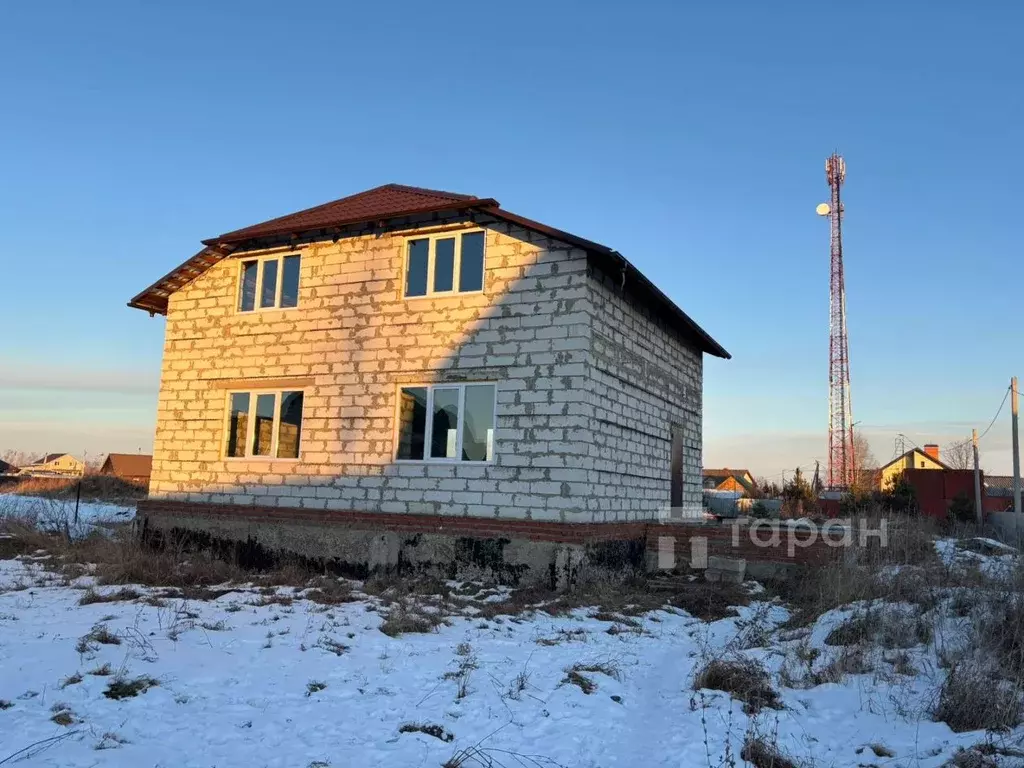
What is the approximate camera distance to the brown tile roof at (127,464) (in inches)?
2589

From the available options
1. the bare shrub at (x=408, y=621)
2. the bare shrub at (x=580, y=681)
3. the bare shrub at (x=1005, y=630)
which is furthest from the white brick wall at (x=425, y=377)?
the bare shrub at (x=1005, y=630)

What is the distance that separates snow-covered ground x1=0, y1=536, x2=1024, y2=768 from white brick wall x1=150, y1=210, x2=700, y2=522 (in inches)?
137

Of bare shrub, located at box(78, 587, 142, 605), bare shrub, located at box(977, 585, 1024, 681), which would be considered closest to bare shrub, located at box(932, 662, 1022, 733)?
bare shrub, located at box(977, 585, 1024, 681)

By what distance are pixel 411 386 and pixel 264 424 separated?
336 cm

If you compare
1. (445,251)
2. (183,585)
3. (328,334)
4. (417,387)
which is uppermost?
(445,251)

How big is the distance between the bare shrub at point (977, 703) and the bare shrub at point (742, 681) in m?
1.19

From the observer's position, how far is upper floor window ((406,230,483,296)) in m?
12.7

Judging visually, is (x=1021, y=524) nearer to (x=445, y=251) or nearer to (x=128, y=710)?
(x=445, y=251)

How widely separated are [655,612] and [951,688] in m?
4.81

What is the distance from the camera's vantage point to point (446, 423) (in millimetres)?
12578

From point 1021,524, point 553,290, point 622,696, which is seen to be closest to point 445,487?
point 553,290

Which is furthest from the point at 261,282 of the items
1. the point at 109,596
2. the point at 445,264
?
the point at 109,596

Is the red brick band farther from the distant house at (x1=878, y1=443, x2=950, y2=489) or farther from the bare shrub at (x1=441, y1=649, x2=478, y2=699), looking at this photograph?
the distant house at (x1=878, y1=443, x2=950, y2=489)

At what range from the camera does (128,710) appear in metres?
5.38
